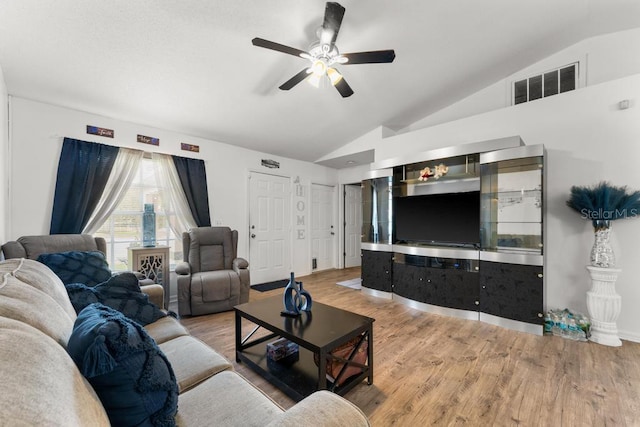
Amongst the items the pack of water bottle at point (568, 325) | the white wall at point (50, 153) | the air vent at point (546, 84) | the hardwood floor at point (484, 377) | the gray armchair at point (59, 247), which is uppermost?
the air vent at point (546, 84)

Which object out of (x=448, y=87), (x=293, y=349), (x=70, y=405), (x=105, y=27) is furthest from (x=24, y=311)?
(x=448, y=87)

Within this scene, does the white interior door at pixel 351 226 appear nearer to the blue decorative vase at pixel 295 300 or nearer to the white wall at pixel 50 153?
the white wall at pixel 50 153

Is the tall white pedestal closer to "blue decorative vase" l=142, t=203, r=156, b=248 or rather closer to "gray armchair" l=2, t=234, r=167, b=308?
"gray armchair" l=2, t=234, r=167, b=308

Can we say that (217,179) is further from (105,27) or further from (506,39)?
(506,39)

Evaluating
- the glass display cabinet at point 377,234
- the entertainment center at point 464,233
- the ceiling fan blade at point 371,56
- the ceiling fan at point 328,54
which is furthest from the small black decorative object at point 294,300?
the glass display cabinet at point 377,234

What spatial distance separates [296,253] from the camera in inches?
214

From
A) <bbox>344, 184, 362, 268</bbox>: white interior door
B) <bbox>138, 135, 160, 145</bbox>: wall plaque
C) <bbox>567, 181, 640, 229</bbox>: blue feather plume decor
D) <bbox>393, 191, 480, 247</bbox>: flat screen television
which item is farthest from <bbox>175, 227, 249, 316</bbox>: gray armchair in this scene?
<bbox>567, 181, 640, 229</bbox>: blue feather plume decor

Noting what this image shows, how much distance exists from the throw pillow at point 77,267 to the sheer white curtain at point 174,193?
4.99 ft

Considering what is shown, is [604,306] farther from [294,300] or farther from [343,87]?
[343,87]

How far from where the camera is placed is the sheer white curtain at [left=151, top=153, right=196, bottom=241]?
12.2 feet

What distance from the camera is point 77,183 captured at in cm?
304

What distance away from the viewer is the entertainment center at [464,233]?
9.25ft

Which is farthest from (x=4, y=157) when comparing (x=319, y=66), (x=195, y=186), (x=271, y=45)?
(x=319, y=66)

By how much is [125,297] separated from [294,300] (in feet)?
3.86
